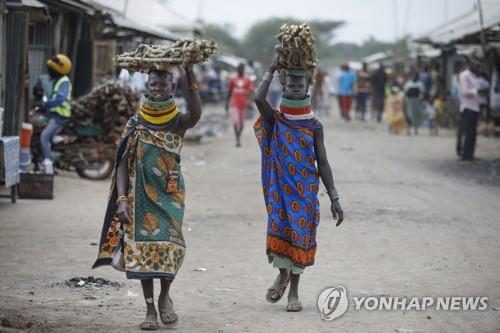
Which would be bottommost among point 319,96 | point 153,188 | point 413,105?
point 319,96

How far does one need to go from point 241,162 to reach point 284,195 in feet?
37.4

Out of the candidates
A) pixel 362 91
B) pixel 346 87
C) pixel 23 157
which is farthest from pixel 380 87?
pixel 23 157

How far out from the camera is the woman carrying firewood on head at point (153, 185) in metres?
6.02

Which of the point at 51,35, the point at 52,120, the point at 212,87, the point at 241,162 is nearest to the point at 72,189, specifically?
the point at 52,120

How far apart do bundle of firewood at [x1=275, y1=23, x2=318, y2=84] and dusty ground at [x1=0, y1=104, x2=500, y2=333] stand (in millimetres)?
1706

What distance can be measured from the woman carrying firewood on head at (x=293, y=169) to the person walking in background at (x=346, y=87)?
25054 mm

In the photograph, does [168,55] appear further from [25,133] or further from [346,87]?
[346,87]

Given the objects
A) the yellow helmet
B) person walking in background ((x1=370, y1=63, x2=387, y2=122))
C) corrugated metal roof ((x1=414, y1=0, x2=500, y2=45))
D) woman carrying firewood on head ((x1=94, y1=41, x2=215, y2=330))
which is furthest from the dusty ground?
person walking in background ((x1=370, y1=63, x2=387, y2=122))

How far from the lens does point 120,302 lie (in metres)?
6.86

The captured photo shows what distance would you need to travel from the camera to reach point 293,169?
667 cm

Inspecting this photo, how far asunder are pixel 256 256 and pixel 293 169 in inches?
89.8

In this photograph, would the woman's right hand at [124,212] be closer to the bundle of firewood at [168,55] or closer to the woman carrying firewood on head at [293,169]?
the bundle of firewood at [168,55]

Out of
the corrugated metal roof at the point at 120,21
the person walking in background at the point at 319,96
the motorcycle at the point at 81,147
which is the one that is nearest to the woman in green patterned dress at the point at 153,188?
the motorcycle at the point at 81,147

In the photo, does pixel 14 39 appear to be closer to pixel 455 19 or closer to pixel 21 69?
pixel 21 69
